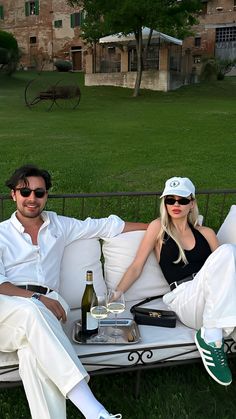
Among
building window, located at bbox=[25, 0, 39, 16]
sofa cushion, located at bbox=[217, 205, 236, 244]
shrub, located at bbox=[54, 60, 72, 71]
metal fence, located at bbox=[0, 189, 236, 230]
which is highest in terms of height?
building window, located at bbox=[25, 0, 39, 16]

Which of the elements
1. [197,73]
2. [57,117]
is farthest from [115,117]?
[197,73]

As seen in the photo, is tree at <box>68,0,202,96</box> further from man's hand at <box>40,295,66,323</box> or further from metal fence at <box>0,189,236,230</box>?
man's hand at <box>40,295,66,323</box>

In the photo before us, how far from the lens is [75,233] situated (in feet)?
11.3

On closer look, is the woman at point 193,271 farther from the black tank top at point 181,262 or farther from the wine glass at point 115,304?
the wine glass at point 115,304

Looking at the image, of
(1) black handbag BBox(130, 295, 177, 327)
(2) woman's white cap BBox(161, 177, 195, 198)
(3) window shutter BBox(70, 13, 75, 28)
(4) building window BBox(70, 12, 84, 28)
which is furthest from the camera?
(3) window shutter BBox(70, 13, 75, 28)

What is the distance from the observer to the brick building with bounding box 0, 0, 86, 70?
142 ft

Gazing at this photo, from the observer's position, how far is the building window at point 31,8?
Answer: 146ft

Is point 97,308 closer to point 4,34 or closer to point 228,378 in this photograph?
point 228,378

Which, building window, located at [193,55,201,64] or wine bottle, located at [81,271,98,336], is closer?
wine bottle, located at [81,271,98,336]

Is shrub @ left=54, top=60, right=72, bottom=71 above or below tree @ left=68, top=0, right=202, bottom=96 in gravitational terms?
below

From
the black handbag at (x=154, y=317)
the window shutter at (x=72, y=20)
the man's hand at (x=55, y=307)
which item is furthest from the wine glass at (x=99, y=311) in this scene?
the window shutter at (x=72, y=20)

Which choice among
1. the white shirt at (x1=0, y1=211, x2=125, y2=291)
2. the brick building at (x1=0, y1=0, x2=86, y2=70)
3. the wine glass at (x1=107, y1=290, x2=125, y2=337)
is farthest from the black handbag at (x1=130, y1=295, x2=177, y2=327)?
the brick building at (x1=0, y1=0, x2=86, y2=70)

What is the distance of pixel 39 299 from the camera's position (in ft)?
9.25

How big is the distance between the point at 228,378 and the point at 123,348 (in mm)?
630
